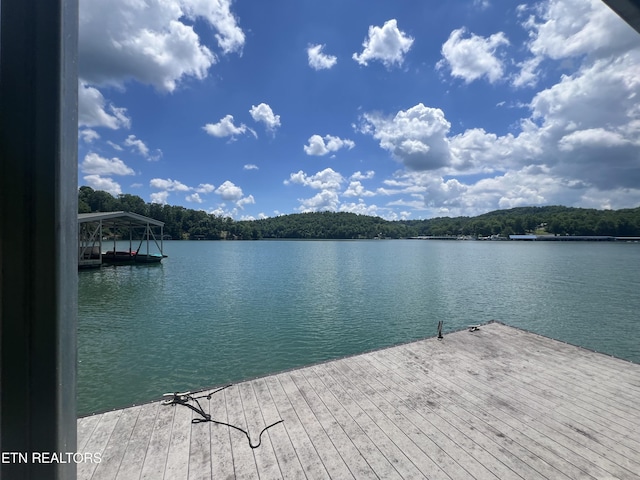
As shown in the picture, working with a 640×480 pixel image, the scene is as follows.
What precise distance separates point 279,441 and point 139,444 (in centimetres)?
141

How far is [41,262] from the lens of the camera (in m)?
0.71

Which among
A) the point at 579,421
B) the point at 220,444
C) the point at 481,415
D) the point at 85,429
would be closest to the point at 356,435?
the point at 220,444

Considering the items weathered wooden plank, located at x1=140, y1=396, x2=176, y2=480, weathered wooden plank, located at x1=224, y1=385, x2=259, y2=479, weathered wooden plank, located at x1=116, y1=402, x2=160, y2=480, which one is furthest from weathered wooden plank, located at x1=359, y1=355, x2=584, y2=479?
weathered wooden plank, located at x1=116, y1=402, x2=160, y2=480

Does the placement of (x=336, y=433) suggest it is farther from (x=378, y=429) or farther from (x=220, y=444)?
(x=220, y=444)

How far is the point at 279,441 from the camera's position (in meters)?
3.15

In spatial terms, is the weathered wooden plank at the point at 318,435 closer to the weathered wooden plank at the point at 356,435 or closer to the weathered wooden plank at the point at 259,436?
the weathered wooden plank at the point at 356,435

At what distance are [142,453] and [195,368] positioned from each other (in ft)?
14.8

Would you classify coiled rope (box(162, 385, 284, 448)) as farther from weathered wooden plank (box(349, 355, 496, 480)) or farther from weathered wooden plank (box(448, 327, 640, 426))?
weathered wooden plank (box(448, 327, 640, 426))

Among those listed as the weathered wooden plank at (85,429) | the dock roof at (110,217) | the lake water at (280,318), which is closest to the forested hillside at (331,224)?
the dock roof at (110,217)

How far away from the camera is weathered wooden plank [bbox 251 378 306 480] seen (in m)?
2.77

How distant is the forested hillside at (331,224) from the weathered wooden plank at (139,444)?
263ft

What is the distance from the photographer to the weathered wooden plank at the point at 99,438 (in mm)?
2750

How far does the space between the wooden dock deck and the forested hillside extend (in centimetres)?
8078

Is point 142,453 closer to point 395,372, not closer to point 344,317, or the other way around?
point 395,372
